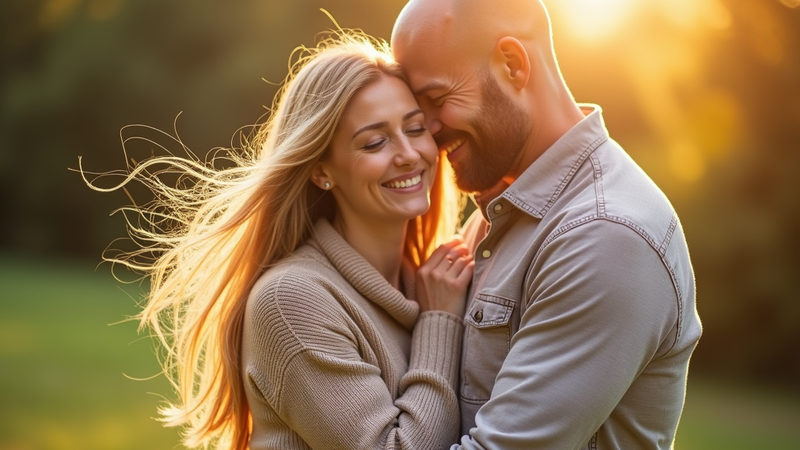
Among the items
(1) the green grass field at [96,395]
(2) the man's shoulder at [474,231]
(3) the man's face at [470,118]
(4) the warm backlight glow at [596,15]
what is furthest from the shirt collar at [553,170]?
(4) the warm backlight glow at [596,15]

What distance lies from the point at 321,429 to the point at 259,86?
12.7 m

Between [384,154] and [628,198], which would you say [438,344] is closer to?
[384,154]

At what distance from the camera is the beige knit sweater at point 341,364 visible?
2.59 metres

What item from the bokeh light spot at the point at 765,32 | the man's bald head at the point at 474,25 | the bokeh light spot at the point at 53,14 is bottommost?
the bokeh light spot at the point at 53,14

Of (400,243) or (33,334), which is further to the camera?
(33,334)

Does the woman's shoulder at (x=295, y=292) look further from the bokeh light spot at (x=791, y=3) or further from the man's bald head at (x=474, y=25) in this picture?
the bokeh light spot at (x=791, y=3)

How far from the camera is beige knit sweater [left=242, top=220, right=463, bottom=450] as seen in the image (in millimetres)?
2586

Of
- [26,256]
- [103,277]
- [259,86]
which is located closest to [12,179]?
[26,256]

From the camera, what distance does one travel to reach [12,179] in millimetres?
16703

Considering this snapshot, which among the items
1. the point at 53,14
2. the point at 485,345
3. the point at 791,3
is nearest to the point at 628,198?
the point at 485,345

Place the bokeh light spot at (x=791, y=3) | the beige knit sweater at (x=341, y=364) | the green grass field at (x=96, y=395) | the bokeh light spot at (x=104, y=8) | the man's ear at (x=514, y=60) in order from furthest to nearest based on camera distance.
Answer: the bokeh light spot at (x=104, y=8), the bokeh light spot at (x=791, y=3), the green grass field at (x=96, y=395), the man's ear at (x=514, y=60), the beige knit sweater at (x=341, y=364)

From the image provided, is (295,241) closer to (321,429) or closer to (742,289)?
(321,429)

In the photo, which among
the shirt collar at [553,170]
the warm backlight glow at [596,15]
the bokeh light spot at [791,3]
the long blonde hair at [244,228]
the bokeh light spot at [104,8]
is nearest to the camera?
the shirt collar at [553,170]

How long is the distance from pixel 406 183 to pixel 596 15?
23.3 feet
